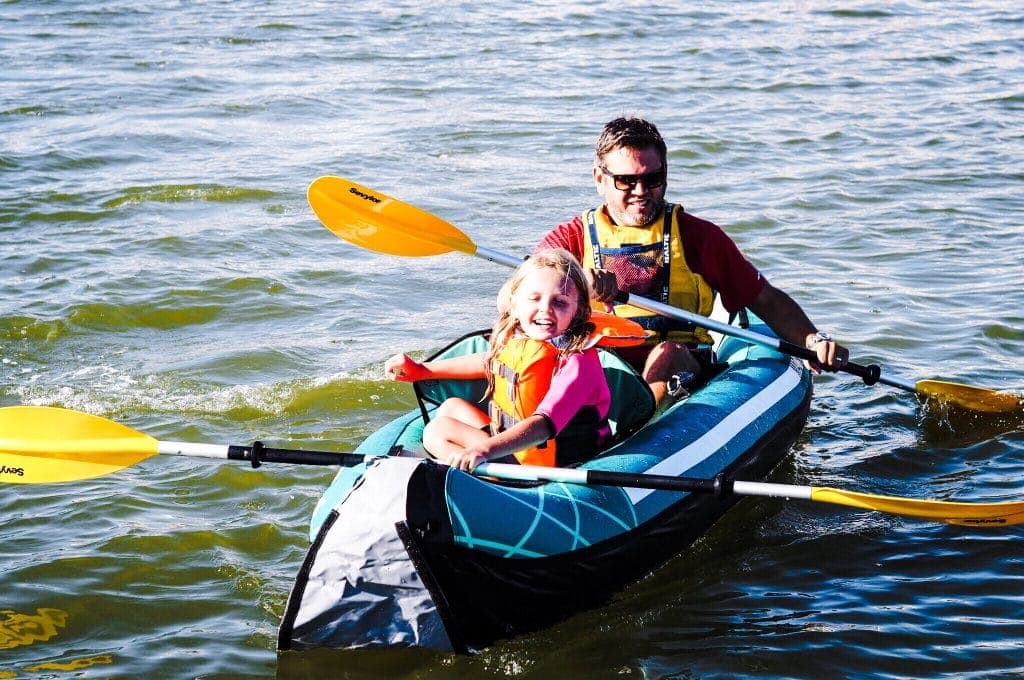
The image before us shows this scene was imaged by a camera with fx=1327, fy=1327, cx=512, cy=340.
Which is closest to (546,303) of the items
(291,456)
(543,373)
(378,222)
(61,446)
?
Result: (543,373)

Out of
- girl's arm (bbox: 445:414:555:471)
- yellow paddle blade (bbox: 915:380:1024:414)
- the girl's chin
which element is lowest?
yellow paddle blade (bbox: 915:380:1024:414)

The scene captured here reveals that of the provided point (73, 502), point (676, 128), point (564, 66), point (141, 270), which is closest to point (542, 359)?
point (73, 502)

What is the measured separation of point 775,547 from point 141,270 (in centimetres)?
411

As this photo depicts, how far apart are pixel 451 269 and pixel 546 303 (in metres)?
3.81

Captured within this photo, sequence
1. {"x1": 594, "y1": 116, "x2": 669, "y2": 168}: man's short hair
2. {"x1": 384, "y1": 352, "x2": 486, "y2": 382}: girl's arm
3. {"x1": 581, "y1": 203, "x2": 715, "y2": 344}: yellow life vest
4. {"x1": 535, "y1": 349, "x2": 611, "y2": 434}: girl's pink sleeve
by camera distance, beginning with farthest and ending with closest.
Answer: {"x1": 581, "y1": 203, "x2": 715, "y2": 344}: yellow life vest → {"x1": 594, "y1": 116, "x2": 669, "y2": 168}: man's short hair → {"x1": 384, "y1": 352, "x2": 486, "y2": 382}: girl's arm → {"x1": 535, "y1": 349, "x2": 611, "y2": 434}: girl's pink sleeve

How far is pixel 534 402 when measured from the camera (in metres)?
3.86

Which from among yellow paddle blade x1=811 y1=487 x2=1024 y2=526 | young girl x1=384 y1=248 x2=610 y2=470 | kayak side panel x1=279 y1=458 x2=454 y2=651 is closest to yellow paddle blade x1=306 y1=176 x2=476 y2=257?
young girl x1=384 y1=248 x2=610 y2=470

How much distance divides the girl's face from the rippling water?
0.86 metres

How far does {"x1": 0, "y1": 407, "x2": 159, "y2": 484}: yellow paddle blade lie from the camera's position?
4012 millimetres

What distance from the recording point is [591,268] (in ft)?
15.3

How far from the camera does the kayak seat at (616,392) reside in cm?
425

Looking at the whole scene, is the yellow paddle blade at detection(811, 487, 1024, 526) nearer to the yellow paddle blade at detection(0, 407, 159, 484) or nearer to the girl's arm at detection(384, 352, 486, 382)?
the girl's arm at detection(384, 352, 486, 382)

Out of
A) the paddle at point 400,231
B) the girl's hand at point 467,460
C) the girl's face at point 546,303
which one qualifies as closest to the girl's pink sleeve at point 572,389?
the girl's face at point 546,303

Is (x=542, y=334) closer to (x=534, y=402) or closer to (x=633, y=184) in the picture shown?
(x=534, y=402)
